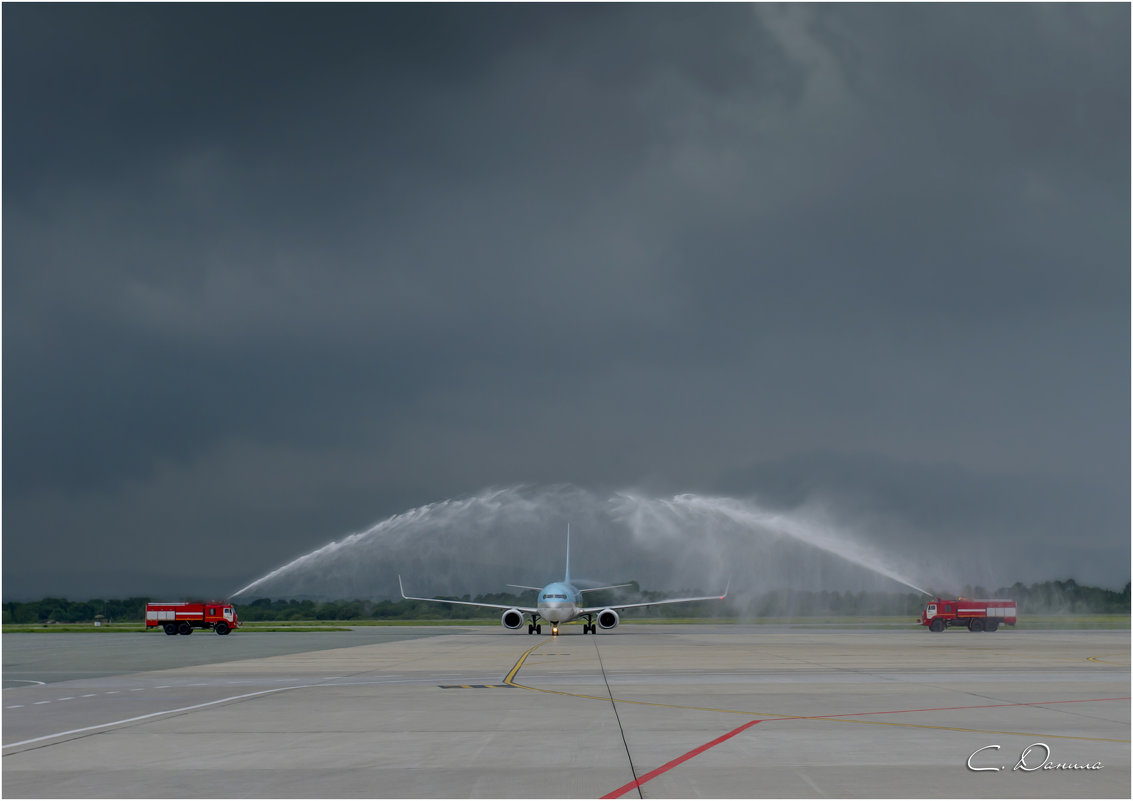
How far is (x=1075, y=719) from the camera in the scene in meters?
19.8

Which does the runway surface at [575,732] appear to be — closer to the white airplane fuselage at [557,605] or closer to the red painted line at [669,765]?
the red painted line at [669,765]

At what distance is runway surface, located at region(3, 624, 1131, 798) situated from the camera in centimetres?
1329

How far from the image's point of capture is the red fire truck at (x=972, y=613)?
83875mm

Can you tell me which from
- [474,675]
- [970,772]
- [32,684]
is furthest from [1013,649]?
[32,684]

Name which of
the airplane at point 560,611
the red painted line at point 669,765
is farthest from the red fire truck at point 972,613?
the red painted line at point 669,765

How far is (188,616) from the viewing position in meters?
83.6

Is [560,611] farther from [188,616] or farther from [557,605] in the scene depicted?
[188,616]

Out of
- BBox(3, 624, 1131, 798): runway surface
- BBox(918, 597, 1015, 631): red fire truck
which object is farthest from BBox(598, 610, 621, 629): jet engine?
BBox(3, 624, 1131, 798): runway surface

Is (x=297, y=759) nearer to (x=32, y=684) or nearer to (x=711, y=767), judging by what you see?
(x=711, y=767)

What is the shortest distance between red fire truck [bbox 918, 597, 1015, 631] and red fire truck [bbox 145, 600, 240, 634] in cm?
6066

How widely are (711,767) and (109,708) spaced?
16.1m

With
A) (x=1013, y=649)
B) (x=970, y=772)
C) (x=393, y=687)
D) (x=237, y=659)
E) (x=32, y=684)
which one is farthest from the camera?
(x=1013, y=649)

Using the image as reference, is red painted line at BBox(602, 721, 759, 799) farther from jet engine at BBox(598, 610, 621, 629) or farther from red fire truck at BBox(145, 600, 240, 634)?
red fire truck at BBox(145, 600, 240, 634)

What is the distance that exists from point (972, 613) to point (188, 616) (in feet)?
221
